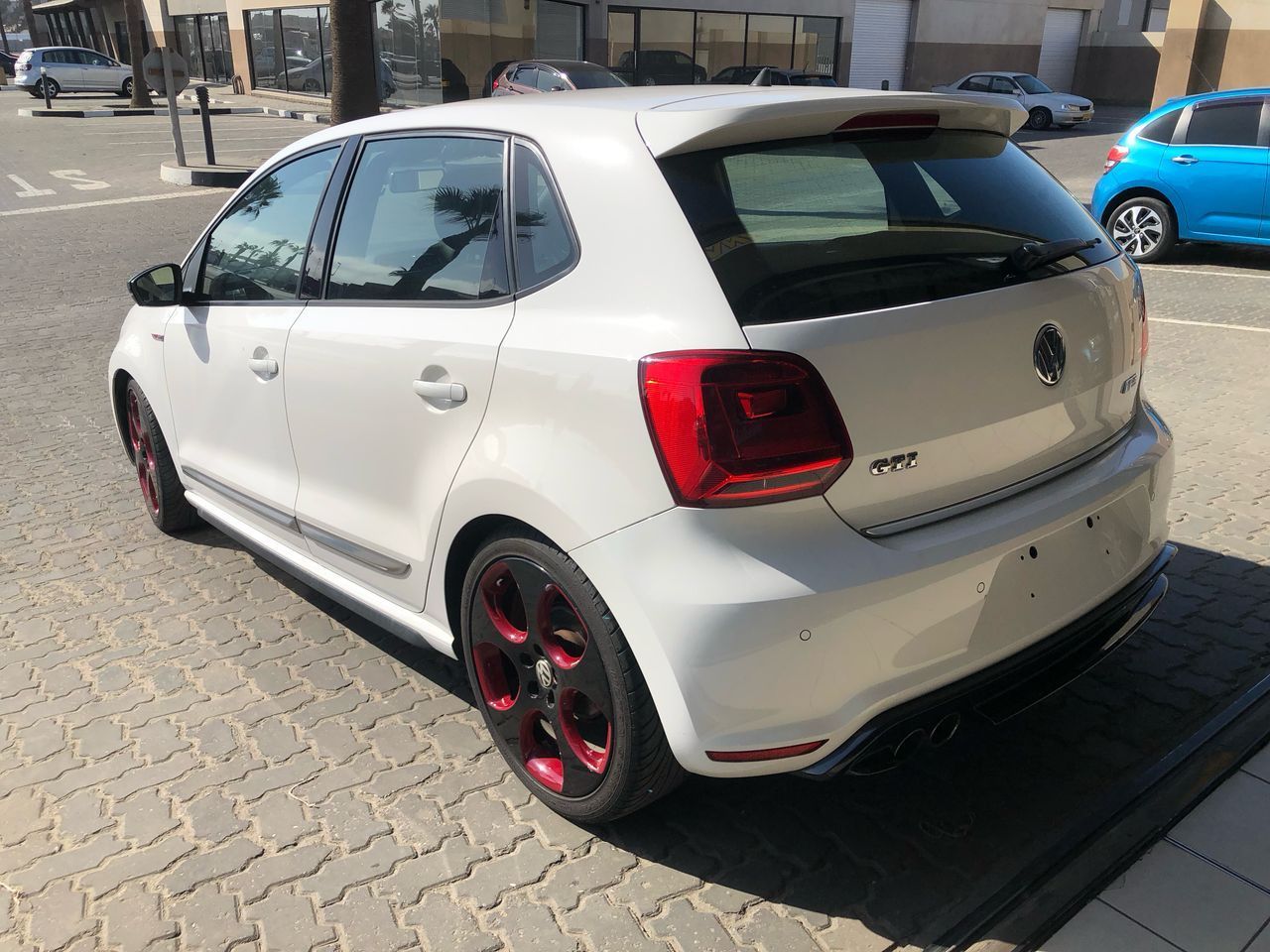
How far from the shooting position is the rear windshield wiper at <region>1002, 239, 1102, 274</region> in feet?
8.45

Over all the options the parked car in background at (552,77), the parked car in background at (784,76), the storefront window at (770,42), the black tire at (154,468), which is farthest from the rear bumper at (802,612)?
the storefront window at (770,42)

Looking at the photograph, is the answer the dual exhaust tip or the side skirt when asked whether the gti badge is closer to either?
the dual exhaust tip

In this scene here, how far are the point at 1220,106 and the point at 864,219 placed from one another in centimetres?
880

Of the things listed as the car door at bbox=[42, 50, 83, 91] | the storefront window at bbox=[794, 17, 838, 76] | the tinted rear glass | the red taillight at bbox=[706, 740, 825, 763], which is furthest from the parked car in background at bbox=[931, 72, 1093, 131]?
the car door at bbox=[42, 50, 83, 91]

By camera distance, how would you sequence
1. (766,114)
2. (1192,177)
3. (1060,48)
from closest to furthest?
(766,114) < (1192,177) < (1060,48)

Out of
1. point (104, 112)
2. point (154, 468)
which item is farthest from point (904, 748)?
point (104, 112)

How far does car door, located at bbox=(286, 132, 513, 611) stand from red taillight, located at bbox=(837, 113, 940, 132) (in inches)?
34.9

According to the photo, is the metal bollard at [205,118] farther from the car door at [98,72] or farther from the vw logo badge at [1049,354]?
the car door at [98,72]

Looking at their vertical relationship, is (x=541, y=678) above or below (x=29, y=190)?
above

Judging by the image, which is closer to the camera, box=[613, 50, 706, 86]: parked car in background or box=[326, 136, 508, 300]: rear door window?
box=[326, 136, 508, 300]: rear door window

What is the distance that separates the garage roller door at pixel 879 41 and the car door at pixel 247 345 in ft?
115

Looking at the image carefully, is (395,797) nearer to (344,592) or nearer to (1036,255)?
(344,592)

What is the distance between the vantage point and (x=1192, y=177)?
976cm

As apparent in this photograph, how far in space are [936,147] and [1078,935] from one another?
1.91m
